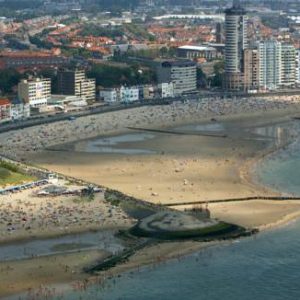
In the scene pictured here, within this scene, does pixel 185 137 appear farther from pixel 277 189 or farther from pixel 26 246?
pixel 26 246

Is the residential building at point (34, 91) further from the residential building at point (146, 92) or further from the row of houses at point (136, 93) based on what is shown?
the residential building at point (146, 92)

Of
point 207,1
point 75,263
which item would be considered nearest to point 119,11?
point 207,1

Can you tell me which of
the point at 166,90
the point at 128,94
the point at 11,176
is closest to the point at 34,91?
the point at 128,94

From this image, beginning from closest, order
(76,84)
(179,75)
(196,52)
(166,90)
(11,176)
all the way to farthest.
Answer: (11,176)
(76,84)
(166,90)
(179,75)
(196,52)

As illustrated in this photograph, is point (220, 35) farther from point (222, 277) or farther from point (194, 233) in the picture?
point (222, 277)

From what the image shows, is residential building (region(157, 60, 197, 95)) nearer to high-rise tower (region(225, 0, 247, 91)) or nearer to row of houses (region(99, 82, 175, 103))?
row of houses (region(99, 82, 175, 103))

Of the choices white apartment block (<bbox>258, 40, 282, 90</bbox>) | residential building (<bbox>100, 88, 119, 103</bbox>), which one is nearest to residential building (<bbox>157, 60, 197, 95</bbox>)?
white apartment block (<bbox>258, 40, 282, 90</bbox>)
